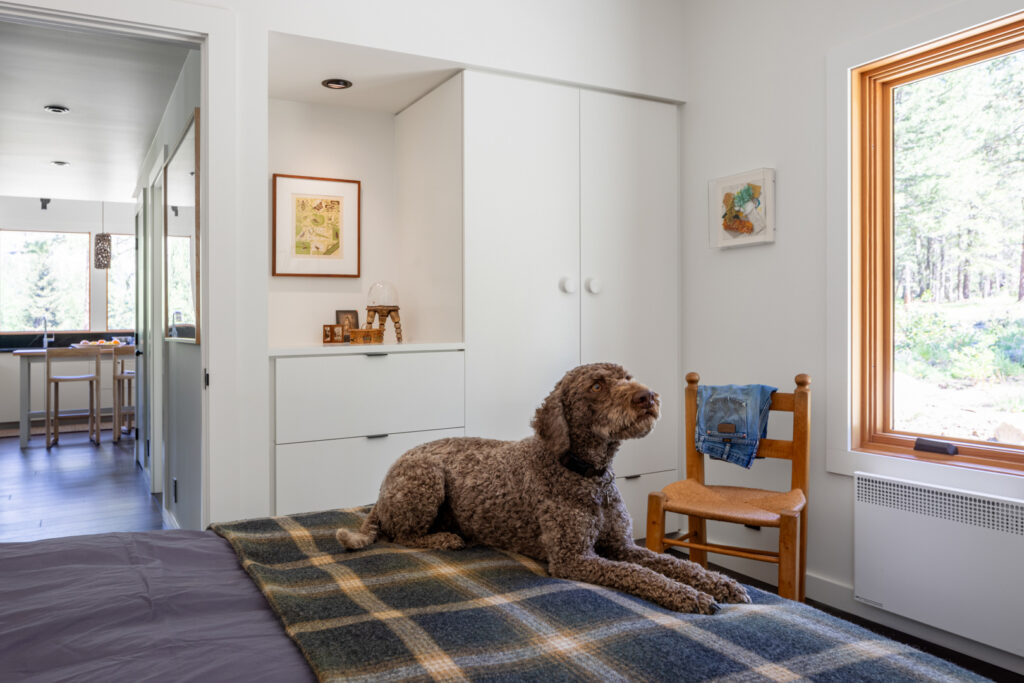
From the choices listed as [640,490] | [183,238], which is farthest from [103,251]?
[640,490]

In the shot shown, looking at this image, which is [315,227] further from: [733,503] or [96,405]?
[96,405]

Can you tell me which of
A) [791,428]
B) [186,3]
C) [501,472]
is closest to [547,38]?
[186,3]

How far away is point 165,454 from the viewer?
4.07m

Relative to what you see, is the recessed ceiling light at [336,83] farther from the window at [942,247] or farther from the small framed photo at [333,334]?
the window at [942,247]

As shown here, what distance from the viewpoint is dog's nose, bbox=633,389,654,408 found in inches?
52.2

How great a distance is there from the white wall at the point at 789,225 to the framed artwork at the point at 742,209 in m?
0.04

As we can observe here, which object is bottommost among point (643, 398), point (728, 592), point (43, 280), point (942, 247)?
point (728, 592)

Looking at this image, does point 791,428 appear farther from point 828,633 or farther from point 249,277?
point 249,277

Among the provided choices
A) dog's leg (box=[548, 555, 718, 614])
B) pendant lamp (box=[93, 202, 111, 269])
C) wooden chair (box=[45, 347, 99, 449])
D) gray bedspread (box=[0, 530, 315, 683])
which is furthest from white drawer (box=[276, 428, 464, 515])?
pendant lamp (box=[93, 202, 111, 269])

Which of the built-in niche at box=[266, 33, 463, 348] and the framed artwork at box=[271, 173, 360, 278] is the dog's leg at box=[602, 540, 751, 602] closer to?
the built-in niche at box=[266, 33, 463, 348]

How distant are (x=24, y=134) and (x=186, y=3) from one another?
332 centimetres

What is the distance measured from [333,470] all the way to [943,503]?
2.13m

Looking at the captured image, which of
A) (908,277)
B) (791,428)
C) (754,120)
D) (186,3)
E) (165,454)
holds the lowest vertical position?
(165,454)

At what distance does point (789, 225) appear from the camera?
2.96 m
